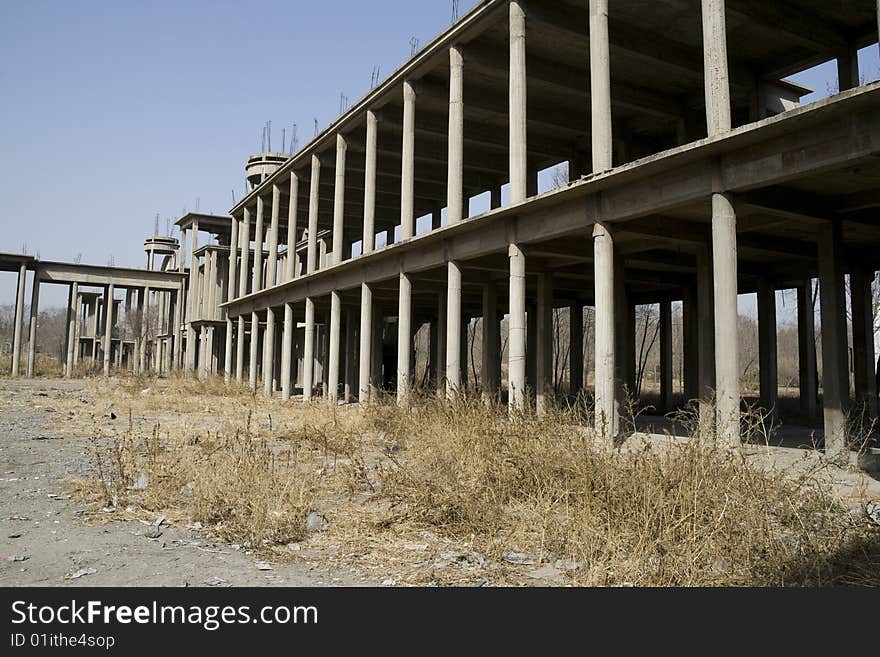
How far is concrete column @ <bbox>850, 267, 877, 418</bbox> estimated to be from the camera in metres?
15.2

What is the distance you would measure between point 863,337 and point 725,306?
26.9ft

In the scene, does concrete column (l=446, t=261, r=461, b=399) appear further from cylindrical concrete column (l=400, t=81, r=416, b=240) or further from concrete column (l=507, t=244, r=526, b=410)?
concrete column (l=507, t=244, r=526, b=410)

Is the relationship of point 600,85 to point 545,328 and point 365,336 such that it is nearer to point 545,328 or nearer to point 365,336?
point 545,328

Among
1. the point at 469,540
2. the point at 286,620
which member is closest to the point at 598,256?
the point at 469,540

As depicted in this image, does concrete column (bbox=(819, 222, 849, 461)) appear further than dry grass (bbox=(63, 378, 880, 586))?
Yes

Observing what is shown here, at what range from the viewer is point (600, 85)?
454 inches

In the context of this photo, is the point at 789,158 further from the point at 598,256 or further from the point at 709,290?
the point at 709,290

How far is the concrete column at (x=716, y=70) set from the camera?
9430 millimetres

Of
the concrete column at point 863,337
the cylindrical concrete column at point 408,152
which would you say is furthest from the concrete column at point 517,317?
the concrete column at point 863,337

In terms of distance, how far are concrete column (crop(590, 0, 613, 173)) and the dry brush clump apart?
226 inches

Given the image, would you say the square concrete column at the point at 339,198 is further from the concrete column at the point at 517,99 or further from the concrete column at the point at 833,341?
the concrete column at the point at 833,341

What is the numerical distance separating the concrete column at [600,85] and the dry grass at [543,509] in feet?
16.5

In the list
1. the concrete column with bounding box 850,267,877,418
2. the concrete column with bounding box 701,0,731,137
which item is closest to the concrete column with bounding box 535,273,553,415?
the concrete column with bounding box 850,267,877,418

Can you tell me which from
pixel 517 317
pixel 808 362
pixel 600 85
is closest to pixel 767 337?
pixel 808 362
